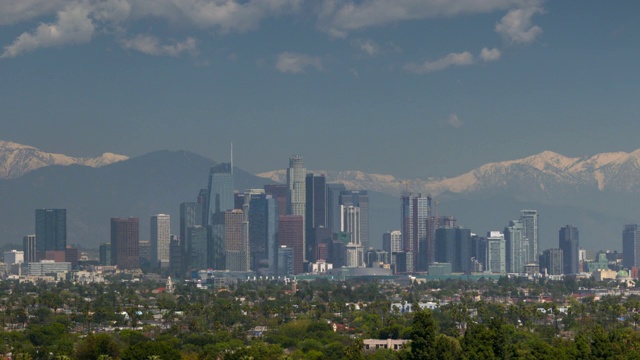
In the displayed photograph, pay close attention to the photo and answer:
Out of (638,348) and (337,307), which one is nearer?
(638,348)

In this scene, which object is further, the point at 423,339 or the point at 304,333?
the point at 304,333

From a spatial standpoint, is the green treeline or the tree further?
the green treeline

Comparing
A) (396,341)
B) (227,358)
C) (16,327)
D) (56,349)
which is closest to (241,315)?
(16,327)

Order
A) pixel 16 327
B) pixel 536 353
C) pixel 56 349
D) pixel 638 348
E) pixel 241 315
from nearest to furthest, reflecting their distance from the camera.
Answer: pixel 536 353, pixel 638 348, pixel 56 349, pixel 16 327, pixel 241 315

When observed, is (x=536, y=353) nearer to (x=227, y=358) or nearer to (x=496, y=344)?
(x=496, y=344)

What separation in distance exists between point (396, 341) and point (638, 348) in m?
31.6

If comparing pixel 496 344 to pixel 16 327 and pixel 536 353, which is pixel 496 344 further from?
pixel 16 327

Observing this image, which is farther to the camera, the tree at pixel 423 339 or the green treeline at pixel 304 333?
the green treeline at pixel 304 333

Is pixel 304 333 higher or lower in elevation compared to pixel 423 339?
lower

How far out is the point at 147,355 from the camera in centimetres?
10931

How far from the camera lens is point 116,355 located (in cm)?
11675

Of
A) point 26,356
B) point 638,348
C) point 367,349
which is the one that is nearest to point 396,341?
point 367,349

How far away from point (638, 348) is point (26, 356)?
48050mm

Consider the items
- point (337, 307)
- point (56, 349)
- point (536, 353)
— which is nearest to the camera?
point (536, 353)
